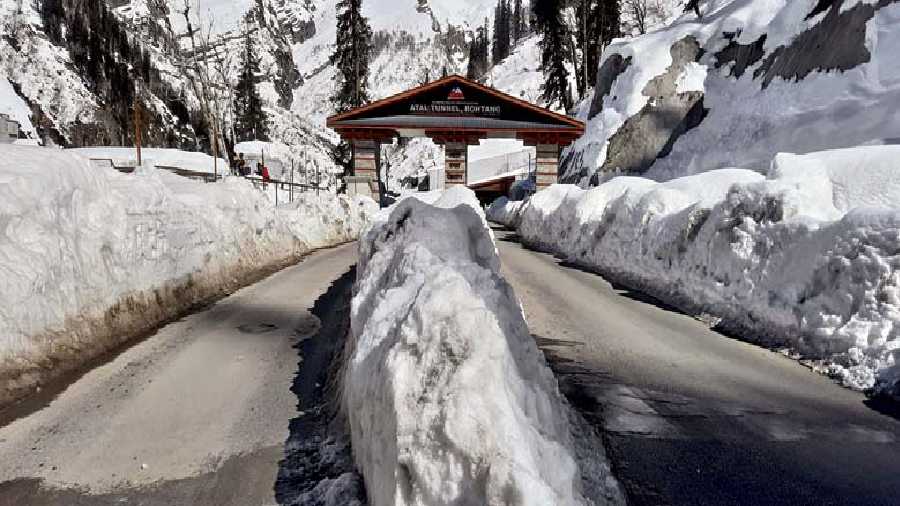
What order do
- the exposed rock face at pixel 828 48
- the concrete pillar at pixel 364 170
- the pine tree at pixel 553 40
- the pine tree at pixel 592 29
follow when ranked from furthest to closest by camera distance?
1. the pine tree at pixel 553 40
2. the pine tree at pixel 592 29
3. the concrete pillar at pixel 364 170
4. the exposed rock face at pixel 828 48

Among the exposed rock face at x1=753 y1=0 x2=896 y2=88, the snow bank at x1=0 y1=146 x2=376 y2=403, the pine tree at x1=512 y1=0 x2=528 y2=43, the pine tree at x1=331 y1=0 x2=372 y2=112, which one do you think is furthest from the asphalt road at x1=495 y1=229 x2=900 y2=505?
the pine tree at x1=512 y1=0 x2=528 y2=43

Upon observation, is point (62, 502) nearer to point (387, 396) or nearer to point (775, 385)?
point (387, 396)

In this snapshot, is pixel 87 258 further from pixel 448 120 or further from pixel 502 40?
pixel 502 40

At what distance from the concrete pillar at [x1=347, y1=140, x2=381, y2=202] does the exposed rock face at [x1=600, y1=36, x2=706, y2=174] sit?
11.5 metres

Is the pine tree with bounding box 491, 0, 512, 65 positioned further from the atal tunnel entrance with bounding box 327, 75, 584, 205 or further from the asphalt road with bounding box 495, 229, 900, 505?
the asphalt road with bounding box 495, 229, 900, 505

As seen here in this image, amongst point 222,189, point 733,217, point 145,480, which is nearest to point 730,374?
point 733,217

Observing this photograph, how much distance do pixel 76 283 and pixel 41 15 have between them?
5036cm

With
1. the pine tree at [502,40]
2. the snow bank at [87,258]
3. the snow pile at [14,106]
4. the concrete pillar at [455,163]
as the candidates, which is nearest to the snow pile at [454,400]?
the snow bank at [87,258]

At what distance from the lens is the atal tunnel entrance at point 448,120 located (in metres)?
25.6

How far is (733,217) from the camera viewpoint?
8141mm

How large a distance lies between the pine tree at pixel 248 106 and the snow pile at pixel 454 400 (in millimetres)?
59532

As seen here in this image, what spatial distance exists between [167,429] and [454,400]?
3070mm

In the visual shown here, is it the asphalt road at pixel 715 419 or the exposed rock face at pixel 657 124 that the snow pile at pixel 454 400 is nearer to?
the asphalt road at pixel 715 419

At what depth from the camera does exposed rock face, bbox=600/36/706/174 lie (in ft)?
84.3
